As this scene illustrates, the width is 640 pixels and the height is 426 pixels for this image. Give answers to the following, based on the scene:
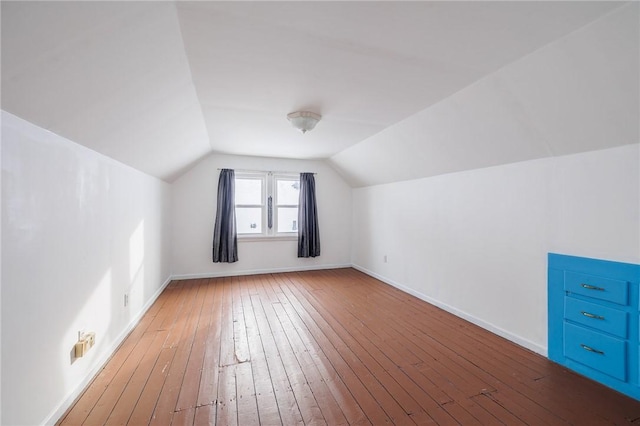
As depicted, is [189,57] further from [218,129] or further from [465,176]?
[465,176]

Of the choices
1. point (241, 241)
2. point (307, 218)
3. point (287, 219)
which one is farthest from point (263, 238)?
point (307, 218)

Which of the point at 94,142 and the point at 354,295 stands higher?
the point at 94,142

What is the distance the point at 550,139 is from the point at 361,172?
2.90m

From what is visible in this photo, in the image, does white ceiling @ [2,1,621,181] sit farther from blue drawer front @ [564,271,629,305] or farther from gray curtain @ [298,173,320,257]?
gray curtain @ [298,173,320,257]

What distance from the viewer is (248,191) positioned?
17.0ft

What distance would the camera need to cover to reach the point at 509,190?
263 cm

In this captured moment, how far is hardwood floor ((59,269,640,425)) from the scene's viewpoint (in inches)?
65.3

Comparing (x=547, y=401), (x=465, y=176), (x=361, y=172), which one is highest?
(x=361, y=172)

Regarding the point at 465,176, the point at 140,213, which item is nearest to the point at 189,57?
the point at 140,213

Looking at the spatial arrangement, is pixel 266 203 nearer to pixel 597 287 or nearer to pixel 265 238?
pixel 265 238

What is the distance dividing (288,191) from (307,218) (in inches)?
26.1

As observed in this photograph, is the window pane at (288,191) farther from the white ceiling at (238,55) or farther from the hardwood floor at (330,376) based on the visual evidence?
the white ceiling at (238,55)

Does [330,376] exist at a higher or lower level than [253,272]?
lower

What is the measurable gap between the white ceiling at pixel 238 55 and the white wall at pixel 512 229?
1.07 m
